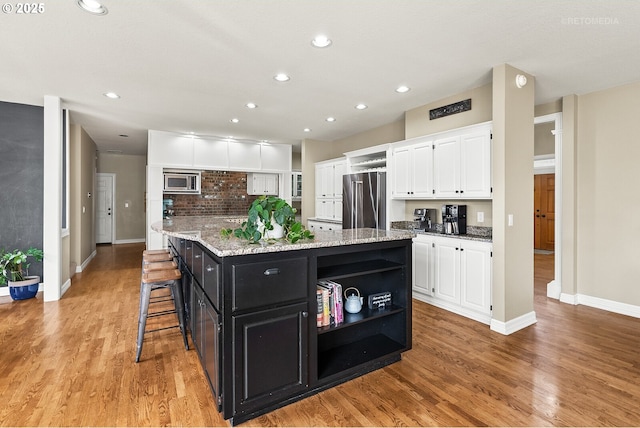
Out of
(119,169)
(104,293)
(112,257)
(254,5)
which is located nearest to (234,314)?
(254,5)

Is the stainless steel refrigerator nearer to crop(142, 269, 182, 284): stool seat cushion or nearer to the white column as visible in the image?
crop(142, 269, 182, 284): stool seat cushion

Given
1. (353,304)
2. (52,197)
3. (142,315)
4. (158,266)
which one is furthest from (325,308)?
(52,197)

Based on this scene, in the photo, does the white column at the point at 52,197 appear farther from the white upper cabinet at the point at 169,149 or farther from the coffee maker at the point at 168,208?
the coffee maker at the point at 168,208

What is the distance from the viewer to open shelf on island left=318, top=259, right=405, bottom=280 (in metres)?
2.24

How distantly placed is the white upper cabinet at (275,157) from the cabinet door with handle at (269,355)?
5203 millimetres

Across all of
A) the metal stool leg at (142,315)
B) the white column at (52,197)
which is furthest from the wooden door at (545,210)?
the white column at (52,197)

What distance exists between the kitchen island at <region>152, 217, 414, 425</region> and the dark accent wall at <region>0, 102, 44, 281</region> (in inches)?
129

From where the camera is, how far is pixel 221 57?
113 inches

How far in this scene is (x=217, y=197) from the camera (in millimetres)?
7324

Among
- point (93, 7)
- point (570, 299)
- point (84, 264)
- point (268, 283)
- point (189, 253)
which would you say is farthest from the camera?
point (84, 264)

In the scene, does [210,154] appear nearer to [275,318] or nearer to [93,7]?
[93,7]

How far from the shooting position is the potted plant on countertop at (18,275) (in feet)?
13.0

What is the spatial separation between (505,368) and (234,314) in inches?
81.3

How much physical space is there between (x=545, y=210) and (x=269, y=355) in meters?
8.73
